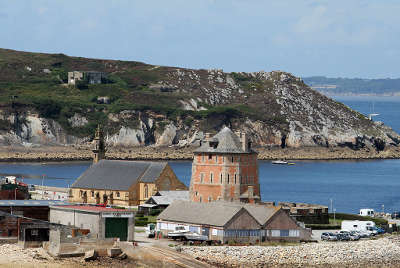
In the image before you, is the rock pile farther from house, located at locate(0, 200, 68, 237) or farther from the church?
the church

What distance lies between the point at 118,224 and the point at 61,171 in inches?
4417

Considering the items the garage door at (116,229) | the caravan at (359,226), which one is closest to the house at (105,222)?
the garage door at (116,229)

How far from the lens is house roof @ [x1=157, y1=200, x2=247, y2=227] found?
70.2 m

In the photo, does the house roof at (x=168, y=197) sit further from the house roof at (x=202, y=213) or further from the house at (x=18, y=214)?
the house at (x=18, y=214)

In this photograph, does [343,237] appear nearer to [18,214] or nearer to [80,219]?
[80,219]

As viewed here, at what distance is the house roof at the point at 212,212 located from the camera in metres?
70.5

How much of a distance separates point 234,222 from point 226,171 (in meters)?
15.2

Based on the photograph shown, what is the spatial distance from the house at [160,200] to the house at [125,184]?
2.35 metres

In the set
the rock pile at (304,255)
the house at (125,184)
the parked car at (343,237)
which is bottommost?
the rock pile at (304,255)

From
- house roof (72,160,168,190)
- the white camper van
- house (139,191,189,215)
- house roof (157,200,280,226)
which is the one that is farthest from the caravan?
house roof (72,160,168,190)

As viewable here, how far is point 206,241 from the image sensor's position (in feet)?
224

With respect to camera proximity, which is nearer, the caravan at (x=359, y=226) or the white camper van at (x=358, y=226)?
the caravan at (x=359, y=226)

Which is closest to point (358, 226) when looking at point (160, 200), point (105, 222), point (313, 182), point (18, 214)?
point (160, 200)

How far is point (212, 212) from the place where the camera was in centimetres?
7169
